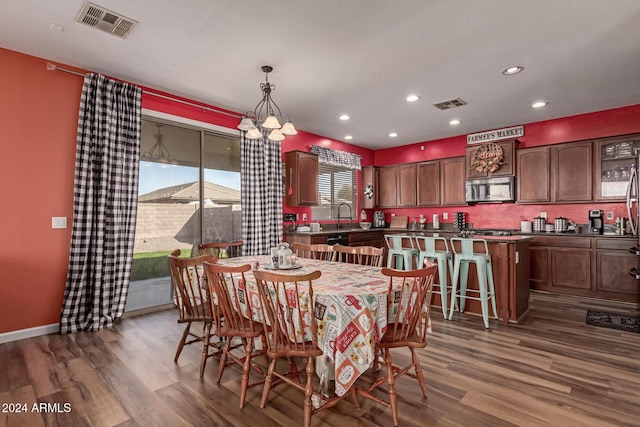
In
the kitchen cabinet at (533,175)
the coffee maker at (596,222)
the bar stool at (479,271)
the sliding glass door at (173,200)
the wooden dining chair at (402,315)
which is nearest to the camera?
the wooden dining chair at (402,315)

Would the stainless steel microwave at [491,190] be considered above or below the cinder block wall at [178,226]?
above

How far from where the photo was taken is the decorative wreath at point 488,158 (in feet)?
18.0

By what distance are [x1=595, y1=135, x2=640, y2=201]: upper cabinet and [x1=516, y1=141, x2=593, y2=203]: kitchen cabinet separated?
0.34ft

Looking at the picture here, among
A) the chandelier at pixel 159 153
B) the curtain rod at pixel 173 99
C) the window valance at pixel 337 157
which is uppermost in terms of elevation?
the curtain rod at pixel 173 99

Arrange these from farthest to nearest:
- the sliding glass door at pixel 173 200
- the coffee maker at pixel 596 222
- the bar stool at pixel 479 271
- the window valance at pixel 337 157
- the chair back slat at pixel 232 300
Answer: the window valance at pixel 337 157 → the coffee maker at pixel 596 222 → the sliding glass door at pixel 173 200 → the bar stool at pixel 479 271 → the chair back slat at pixel 232 300

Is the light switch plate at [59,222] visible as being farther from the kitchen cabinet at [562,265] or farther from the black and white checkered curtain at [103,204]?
the kitchen cabinet at [562,265]

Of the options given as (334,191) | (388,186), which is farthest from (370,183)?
(334,191)

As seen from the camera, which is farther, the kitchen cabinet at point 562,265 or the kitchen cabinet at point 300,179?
the kitchen cabinet at point 300,179

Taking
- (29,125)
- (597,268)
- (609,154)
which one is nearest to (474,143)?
(609,154)

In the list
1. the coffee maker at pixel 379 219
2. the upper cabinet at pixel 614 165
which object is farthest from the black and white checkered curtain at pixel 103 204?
the upper cabinet at pixel 614 165

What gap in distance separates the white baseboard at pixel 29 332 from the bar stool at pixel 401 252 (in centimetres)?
379

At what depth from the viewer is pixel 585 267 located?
15.1ft

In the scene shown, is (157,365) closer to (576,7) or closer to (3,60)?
(3,60)

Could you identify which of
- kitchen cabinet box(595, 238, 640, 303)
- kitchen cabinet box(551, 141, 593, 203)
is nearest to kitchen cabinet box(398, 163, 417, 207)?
kitchen cabinet box(551, 141, 593, 203)
